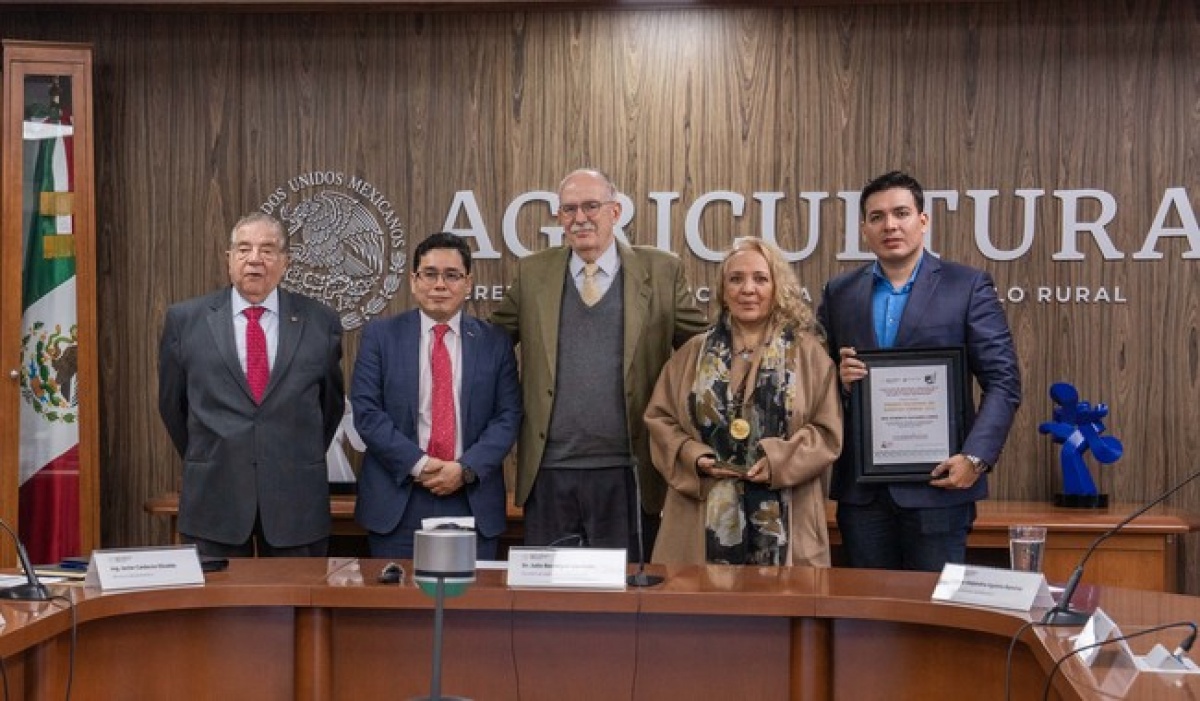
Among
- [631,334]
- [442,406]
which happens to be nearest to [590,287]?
[631,334]

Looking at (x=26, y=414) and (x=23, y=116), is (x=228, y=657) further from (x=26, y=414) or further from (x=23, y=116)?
(x=23, y=116)

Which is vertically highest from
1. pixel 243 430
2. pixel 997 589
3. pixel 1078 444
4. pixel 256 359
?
pixel 256 359

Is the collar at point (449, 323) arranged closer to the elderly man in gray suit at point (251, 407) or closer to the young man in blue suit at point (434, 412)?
the young man in blue suit at point (434, 412)

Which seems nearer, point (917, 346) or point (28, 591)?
point (28, 591)

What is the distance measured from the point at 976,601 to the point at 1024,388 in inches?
92.5

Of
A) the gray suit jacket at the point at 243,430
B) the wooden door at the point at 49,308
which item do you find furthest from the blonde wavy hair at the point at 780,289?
the wooden door at the point at 49,308

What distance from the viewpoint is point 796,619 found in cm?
272

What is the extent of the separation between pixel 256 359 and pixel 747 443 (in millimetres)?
1393

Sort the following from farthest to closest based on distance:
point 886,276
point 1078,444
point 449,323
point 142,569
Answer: point 1078,444 → point 449,323 → point 886,276 → point 142,569

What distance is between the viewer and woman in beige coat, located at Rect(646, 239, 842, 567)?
3373mm

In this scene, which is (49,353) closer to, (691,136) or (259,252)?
(259,252)

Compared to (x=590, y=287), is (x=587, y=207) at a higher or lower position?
higher

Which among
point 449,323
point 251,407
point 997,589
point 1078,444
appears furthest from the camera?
point 1078,444

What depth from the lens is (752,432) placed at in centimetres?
339
